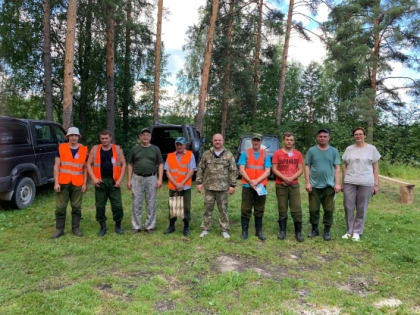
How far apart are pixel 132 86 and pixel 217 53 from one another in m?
5.32

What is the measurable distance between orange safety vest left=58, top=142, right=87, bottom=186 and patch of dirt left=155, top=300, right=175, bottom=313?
2.68 meters

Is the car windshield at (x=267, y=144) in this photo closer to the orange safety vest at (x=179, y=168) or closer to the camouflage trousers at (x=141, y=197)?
the orange safety vest at (x=179, y=168)

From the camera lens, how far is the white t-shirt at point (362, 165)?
4676 mm

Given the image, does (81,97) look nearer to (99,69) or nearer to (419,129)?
(99,69)

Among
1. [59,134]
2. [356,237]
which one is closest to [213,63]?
[59,134]

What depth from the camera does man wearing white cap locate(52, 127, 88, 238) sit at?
15.0ft

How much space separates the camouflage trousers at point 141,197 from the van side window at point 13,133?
9.67ft

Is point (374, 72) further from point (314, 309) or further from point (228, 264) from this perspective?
point (314, 309)

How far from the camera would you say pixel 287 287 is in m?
3.21

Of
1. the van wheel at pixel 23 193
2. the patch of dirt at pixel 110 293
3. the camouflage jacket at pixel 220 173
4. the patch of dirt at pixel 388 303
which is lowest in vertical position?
the patch of dirt at pixel 110 293

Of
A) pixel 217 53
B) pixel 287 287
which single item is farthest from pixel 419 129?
pixel 287 287

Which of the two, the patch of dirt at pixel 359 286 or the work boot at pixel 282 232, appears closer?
the patch of dirt at pixel 359 286

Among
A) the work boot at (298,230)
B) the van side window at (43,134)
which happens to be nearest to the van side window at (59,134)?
the van side window at (43,134)

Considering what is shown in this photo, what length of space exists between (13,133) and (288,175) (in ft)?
18.2
